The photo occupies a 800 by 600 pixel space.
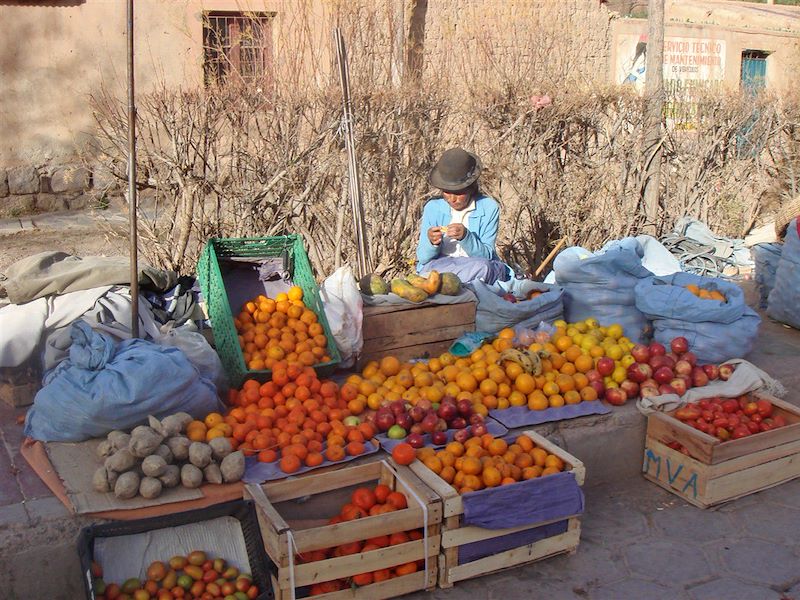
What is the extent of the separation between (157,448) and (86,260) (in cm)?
186

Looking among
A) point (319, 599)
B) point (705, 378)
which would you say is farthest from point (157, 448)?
point (705, 378)

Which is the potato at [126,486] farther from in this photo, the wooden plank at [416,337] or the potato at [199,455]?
the wooden plank at [416,337]

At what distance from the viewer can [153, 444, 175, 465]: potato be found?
3493 mm

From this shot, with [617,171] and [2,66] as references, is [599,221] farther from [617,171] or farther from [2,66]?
[2,66]

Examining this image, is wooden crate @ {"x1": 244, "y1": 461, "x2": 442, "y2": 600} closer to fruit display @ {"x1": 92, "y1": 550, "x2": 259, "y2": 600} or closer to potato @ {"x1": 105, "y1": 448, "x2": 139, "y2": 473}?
fruit display @ {"x1": 92, "y1": 550, "x2": 259, "y2": 600}

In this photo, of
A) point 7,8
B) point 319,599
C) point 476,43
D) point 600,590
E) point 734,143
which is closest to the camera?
point 319,599

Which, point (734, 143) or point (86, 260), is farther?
point (734, 143)

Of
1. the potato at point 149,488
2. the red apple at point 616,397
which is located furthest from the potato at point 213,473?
the red apple at point 616,397

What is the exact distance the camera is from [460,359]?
15.8ft

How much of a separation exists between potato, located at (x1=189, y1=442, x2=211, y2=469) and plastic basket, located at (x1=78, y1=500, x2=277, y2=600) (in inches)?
8.4

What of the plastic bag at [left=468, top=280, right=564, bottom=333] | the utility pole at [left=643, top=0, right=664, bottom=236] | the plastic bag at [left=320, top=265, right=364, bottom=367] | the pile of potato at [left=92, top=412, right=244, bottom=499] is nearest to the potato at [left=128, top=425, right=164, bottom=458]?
the pile of potato at [left=92, top=412, right=244, bottom=499]

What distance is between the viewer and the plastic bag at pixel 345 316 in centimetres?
477

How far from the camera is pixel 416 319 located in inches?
201

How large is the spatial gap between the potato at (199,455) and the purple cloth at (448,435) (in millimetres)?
873
